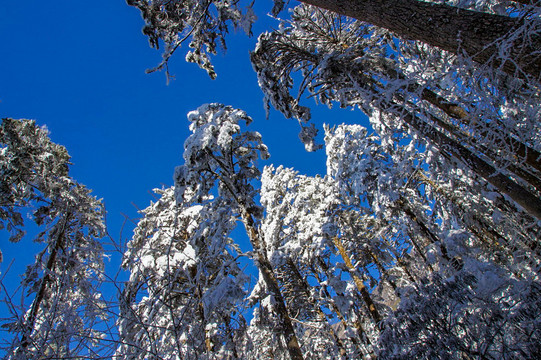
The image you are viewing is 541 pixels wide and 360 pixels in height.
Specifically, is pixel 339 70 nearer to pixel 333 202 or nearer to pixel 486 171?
pixel 486 171

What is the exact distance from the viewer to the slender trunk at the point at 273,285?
246 inches

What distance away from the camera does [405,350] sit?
19.0ft

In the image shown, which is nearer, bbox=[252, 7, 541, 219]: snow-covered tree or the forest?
the forest

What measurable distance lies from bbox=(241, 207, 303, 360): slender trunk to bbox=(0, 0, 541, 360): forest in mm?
39

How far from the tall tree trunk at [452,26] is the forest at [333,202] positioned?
23 mm

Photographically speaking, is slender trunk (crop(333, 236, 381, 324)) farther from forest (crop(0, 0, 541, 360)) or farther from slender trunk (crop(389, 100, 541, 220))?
slender trunk (crop(389, 100, 541, 220))

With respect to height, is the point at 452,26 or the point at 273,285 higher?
the point at 452,26

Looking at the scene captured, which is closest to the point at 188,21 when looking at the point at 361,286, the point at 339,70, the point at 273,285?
the point at 339,70

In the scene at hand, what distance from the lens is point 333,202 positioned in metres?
13.3

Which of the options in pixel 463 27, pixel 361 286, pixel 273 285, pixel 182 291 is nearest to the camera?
pixel 463 27

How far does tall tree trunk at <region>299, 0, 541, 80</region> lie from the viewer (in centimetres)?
381

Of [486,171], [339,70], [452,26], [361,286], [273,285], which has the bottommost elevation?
[486,171]

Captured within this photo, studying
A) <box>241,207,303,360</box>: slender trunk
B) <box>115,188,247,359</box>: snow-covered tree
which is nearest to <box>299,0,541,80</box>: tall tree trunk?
<box>115,188,247,359</box>: snow-covered tree

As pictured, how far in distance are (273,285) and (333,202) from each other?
7.26m
